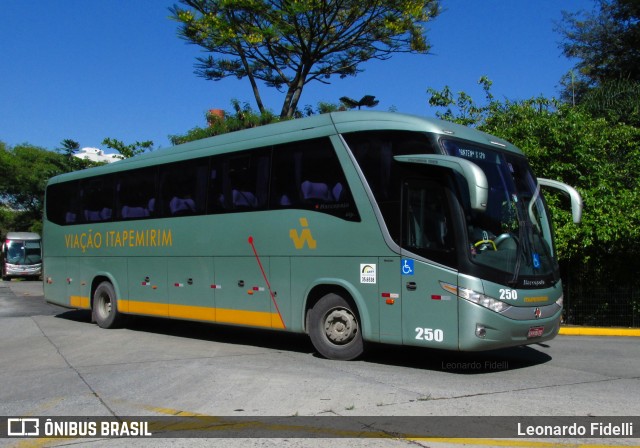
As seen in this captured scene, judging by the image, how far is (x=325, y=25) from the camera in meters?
24.3

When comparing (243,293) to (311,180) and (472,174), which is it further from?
(472,174)

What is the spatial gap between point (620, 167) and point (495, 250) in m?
9.96

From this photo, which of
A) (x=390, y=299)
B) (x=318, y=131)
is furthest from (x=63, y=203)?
(x=390, y=299)

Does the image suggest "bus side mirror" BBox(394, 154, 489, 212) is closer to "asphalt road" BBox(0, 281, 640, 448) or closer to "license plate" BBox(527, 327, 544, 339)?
"license plate" BBox(527, 327, 544, 339)

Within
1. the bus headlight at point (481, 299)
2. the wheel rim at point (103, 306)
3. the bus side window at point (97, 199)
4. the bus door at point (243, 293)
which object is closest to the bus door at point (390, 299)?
the bus headlight at point (481, 299)

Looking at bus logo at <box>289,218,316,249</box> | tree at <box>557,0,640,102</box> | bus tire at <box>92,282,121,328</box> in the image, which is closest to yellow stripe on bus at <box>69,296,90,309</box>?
bus tire at <box>92,282,121,328</box>

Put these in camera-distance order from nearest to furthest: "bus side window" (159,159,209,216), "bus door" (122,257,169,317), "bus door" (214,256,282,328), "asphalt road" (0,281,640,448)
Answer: "asphalt road" (0,281,640,448) → "bus door" (214,256,282,328) → "bus side window" (159,159,209,216) → "bus door" (122,257,169,317)

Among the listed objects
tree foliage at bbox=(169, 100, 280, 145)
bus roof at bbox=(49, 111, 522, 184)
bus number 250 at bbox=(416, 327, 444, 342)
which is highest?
tree foliage at bbox=(169, 100, 280, 145)

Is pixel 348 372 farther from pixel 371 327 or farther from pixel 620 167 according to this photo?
pixel 620 167

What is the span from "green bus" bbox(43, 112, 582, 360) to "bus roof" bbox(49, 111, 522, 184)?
28 millimetres

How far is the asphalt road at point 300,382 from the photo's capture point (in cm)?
644

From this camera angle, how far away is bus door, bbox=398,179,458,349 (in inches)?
327

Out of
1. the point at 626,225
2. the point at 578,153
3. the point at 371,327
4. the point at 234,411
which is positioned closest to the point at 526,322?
the point at 371,327

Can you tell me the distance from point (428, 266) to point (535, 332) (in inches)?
66.6
